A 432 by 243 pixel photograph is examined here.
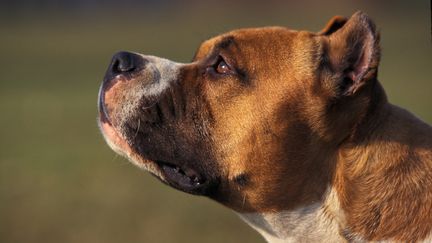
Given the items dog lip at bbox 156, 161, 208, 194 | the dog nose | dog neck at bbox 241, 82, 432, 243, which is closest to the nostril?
the dog nose

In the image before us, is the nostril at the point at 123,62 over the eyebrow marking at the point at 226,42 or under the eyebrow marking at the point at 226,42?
under

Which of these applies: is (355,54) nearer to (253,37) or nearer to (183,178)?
(253,37)

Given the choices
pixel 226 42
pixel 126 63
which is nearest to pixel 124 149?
pixel 126 63

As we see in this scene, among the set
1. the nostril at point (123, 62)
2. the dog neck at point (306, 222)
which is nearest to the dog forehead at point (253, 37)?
the nostril at point (123, 62)

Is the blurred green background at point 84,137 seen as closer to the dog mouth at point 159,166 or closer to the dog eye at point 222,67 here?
the dog eye at point 222,67

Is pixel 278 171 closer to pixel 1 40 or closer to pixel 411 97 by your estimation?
pixel 411 97

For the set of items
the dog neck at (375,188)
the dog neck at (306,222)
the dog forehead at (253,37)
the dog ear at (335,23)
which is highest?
the dog forehead at (253,37)

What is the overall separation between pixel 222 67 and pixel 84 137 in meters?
12.5

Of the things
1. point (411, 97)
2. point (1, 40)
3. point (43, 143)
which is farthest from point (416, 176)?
point (1, 40)

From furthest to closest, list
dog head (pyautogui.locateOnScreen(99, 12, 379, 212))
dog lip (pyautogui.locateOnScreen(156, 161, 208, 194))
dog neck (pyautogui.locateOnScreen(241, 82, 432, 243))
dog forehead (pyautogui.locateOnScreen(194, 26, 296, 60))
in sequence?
dog forehead (pyautogui.locateOnScreen(194, 26, 296, 60)) < dog lip (pyautogui.locateOnScreen(156, 161, 208, 194)) < dog head (pyautogui.locateOnScreen(99, 12, 379, 212)) < dog neck (pyautogui.locateOnScreen(241, 82, 432, 243))

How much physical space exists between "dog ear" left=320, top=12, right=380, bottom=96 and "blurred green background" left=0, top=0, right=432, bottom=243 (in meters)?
1.81

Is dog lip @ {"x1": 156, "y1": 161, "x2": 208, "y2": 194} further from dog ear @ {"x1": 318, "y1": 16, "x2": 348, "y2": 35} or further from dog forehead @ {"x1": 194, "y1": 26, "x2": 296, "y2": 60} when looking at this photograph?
dog ear @ {"x1": 318, "y1": 16, "x2": 348, "y2": 35}

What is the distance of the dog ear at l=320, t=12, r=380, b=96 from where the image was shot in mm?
4676

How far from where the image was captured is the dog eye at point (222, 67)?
5109mm
